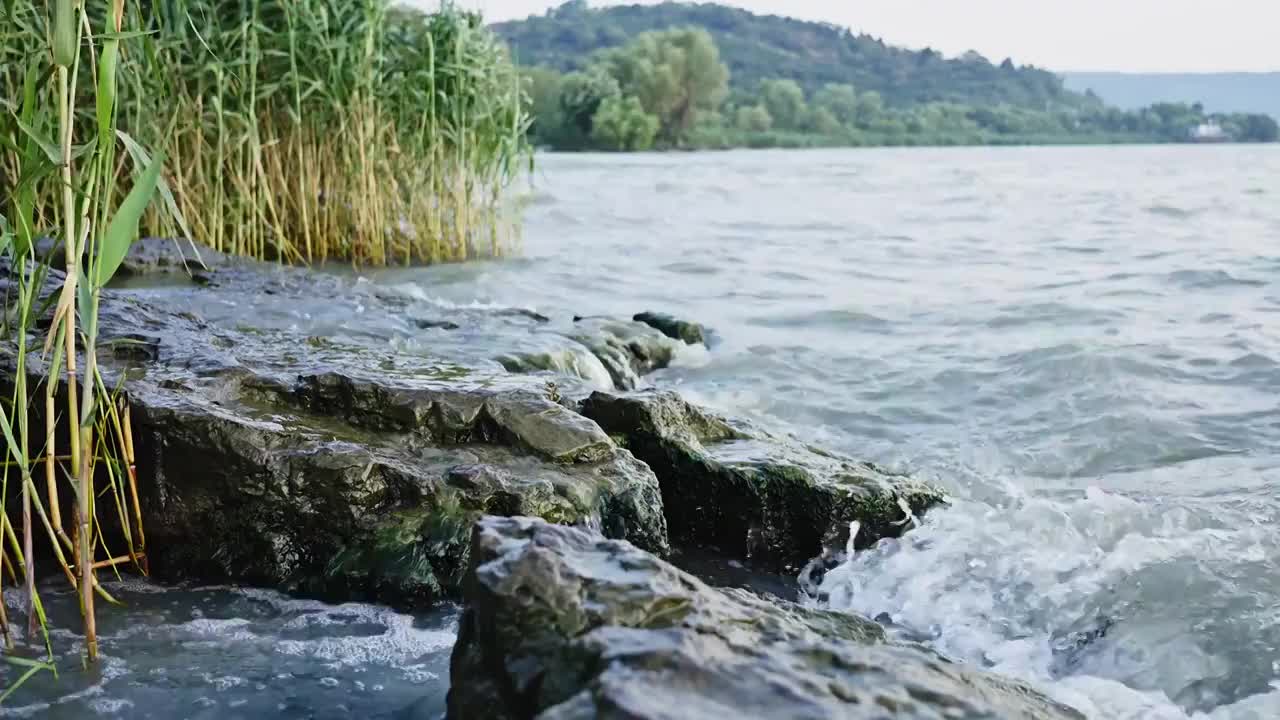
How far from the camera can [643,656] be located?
1708mm

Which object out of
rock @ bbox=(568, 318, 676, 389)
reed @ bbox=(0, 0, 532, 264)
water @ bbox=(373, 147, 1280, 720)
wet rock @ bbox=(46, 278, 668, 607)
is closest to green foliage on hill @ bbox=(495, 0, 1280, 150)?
water @ bbox=(373, 147, 1280, 720)

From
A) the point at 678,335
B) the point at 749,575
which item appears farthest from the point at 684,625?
the point at 678,335

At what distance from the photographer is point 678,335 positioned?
328 inches

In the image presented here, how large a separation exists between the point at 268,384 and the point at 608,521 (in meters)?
1.32

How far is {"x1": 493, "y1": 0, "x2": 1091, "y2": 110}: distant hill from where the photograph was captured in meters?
65.6

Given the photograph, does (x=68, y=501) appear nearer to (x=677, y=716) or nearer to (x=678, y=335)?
(x=677, y=716)

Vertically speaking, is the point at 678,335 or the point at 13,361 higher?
the point at 13,361

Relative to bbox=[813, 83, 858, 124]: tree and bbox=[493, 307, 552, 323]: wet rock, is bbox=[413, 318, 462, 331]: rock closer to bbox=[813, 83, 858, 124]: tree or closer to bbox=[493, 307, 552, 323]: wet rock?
bbox=[493, 307, 552, 323]: wet rock

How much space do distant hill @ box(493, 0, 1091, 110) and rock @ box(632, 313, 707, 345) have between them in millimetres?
54000

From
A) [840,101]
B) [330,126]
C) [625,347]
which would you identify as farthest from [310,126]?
[840,101]

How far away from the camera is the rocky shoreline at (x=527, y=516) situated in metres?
1.81

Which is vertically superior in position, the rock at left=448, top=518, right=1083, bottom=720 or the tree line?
the tree line

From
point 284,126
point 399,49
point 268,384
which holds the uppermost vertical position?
point 399,49

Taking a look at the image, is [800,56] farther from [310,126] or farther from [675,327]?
[675,327]
